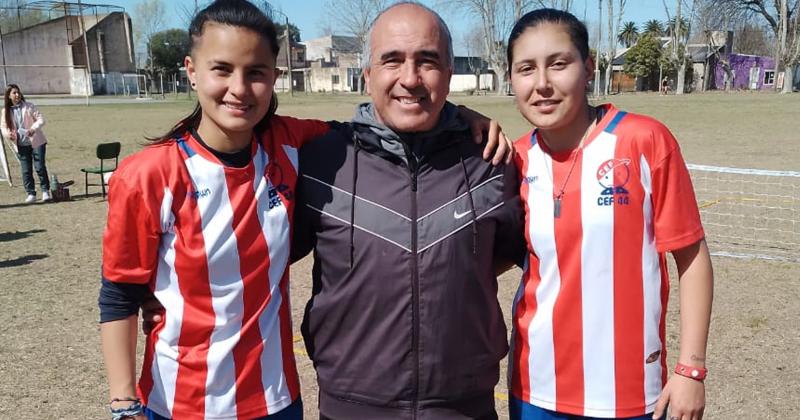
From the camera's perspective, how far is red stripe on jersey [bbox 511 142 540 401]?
2.29 meters

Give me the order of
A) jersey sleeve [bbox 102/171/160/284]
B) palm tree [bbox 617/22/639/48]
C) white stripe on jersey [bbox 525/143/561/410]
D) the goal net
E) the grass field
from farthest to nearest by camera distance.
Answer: palm tree [bbox 617/22/639/48]
the goal net
the grass field
white stripe on jersey [bbox 525/143/561/410]
jersey sleeve [bbox 102/171/160/284]

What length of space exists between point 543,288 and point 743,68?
79.0 metres

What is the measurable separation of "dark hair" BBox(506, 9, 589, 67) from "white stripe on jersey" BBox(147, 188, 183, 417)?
1.29 m

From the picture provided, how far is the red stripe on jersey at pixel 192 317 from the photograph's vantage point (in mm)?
2109

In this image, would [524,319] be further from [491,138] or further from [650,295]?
[491,138]

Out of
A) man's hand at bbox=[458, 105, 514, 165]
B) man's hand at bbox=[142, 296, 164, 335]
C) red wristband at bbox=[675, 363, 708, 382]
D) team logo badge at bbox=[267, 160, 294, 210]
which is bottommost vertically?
red wristband at bbox=[675, 363, 708, 382]

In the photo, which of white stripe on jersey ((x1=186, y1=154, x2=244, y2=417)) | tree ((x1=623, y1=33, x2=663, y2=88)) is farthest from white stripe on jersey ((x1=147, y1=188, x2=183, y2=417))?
tree ((x1=623, y1=33, x2=663, y2=88))

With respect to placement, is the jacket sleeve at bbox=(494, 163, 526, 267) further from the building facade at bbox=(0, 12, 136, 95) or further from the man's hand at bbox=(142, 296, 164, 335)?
the building facade at bbox=(0, 12, 136, 95)

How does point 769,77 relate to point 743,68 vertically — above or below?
below

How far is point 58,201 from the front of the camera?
38.4 ft

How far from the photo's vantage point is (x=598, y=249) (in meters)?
2.14

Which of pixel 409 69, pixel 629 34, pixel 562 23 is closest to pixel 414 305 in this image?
pixel 409 69

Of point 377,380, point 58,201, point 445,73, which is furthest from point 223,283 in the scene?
point 58,201

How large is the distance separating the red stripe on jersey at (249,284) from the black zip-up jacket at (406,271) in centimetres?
20
